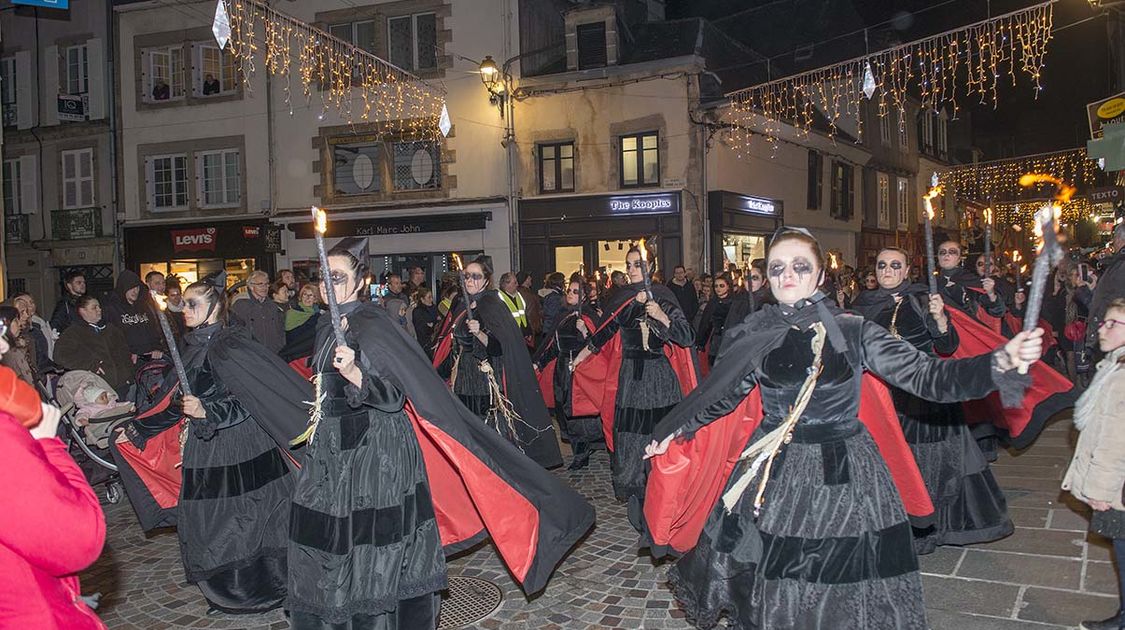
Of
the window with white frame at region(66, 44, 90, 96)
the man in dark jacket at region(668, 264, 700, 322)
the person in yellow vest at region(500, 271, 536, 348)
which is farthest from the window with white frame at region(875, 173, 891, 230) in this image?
the window with white frame at region(66, 44, 90, 96)

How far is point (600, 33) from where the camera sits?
69.6ft

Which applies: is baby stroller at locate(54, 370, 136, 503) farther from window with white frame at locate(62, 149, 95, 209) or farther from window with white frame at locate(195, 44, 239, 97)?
window with white frame at locate(62, 149, 95, 209)

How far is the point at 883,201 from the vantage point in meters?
31.4

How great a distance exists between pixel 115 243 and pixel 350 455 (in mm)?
24504

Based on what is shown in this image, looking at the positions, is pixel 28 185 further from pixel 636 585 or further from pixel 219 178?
pixel 636 585

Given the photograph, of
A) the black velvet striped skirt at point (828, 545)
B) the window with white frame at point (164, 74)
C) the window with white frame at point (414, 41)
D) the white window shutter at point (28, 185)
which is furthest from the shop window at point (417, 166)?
the black velvet striped skirt at point (828, 545)

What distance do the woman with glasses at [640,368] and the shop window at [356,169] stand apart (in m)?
17.2

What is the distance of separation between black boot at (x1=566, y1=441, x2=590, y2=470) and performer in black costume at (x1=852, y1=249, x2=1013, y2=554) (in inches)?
148

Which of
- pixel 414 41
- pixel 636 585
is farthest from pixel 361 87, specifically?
pixel 636 585

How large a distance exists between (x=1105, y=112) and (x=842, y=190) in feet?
58.3

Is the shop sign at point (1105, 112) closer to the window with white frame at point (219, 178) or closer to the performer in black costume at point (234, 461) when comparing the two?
the performer in black costume at point (234, 461)

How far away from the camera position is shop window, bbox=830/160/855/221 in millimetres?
27938

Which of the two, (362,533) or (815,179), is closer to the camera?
(362,533)

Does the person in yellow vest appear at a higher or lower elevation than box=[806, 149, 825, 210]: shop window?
lower
